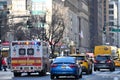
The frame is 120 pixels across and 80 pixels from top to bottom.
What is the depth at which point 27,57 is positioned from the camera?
34.1m

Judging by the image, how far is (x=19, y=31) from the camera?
87.6 meters

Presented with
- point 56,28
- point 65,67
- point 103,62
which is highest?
point 56,28

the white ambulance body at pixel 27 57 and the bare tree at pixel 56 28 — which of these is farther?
the bare tree at pixel 56 28

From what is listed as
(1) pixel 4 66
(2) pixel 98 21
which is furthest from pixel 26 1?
(2) pixel 98 21

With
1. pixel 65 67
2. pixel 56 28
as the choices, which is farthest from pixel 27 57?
pixel 56 28

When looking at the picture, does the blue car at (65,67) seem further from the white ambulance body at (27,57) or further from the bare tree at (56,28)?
the bare tree at (56,28)

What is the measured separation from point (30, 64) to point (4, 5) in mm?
77202

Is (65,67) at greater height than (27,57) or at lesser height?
lesser

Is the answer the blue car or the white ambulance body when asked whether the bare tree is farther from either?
the blue car

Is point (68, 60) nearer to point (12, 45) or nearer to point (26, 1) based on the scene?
point (12, 45)

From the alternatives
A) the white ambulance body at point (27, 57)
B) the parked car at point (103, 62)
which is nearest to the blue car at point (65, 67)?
the white ambulance body at point (27, 57)

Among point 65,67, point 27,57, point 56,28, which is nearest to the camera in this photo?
point 65,67

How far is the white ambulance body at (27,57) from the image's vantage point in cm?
3388

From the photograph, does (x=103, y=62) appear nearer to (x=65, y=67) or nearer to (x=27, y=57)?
(x=27, y=57)
